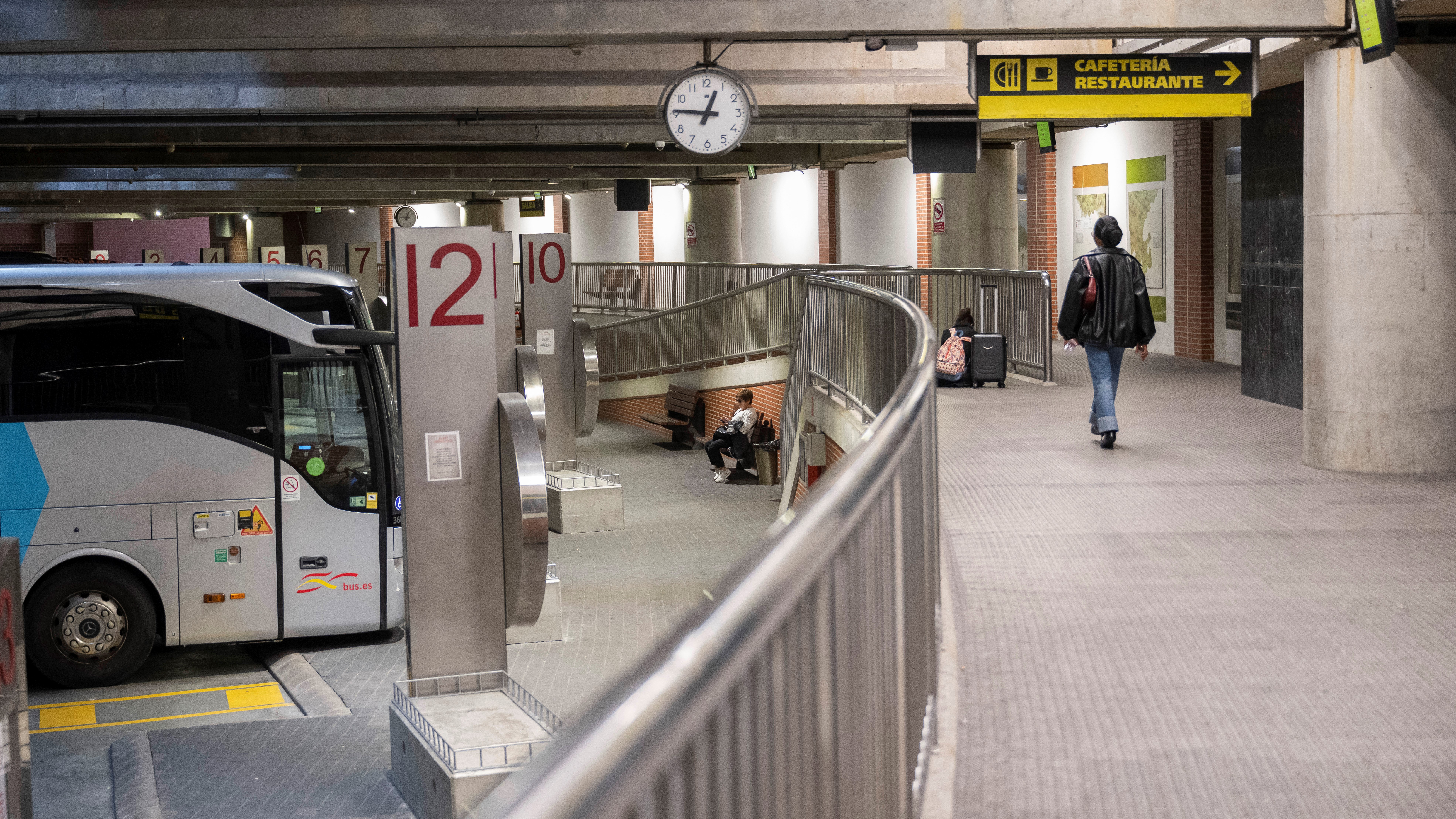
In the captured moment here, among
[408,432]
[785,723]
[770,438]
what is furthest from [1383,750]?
[770,438]

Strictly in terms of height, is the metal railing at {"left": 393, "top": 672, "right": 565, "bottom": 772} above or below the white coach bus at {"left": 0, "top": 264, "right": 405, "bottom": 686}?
below

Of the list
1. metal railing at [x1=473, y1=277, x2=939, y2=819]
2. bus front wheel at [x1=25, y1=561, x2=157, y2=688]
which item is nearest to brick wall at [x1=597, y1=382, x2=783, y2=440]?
bus front wheel at [x1=25, y1=561, x2=157, y2=688]

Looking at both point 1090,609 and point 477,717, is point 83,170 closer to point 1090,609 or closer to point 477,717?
point 477,717

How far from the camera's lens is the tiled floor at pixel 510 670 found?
862 centimetres

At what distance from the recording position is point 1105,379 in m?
10.4

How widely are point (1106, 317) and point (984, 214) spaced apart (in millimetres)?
12562

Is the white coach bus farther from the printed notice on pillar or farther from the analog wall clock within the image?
the analog wall clock

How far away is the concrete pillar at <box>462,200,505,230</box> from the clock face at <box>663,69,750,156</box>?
105ft

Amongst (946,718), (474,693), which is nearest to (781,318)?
(474,693)

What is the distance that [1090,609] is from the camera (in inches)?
232

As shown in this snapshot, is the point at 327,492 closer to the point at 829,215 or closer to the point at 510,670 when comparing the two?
the point at 510,670

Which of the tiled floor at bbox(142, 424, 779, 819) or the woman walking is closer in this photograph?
the tiled floor at bbox(142, 424, 779, 819)

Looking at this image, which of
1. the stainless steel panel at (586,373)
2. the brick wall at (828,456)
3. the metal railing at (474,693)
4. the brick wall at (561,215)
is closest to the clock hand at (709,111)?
the brick wall at (828,456)

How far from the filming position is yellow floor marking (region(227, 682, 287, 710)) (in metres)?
10.9
